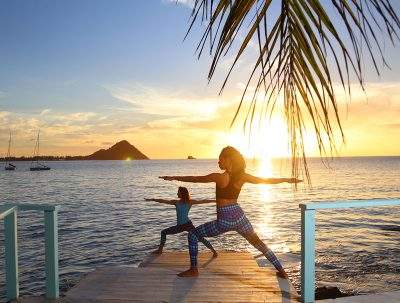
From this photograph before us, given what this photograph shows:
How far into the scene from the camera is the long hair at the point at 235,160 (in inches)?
249

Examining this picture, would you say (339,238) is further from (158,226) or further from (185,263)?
(185,263)

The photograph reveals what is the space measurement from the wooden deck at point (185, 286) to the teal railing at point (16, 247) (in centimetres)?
36

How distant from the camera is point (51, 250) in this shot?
534cm

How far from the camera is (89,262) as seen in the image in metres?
19.3

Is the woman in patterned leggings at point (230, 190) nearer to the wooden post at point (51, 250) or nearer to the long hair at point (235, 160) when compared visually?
the long hair at point (235, 160)

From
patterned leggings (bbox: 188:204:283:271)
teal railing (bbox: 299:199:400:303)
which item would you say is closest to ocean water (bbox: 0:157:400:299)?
patterned leggings (bbox: 188:204:283:271)

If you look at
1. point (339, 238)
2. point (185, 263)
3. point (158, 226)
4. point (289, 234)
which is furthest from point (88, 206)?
point (185, 263)

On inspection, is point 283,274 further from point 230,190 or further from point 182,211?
point 182,211

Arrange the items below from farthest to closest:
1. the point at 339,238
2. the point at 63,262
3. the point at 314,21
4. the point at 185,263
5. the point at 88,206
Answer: the point at 88,206, the point at 339,238, the point at 63,262, the point at 185,263, the point at 314,21

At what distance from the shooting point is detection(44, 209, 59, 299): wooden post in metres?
5.29

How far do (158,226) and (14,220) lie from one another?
86.4 feet

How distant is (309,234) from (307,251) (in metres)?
0.21

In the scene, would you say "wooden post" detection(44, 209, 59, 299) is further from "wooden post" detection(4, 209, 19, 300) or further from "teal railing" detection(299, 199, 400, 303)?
"teal railing" detection(299, 199, 400, 303)

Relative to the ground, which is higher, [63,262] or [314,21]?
[314,21]
